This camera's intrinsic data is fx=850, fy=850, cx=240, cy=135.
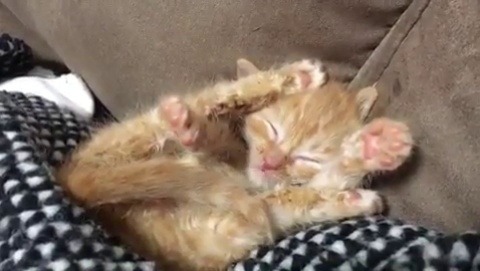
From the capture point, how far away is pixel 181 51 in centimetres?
109

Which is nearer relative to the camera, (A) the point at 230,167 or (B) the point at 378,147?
(B) the point at 378,147

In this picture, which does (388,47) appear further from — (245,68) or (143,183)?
(143,183)

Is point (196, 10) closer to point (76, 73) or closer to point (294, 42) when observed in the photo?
point (294, 42)

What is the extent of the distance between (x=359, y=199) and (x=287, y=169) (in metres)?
0.13

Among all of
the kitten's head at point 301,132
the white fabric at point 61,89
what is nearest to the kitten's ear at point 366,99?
the kitten's head at point 301,132

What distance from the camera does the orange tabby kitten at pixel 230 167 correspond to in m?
0.87

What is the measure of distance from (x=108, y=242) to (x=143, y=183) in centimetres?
8

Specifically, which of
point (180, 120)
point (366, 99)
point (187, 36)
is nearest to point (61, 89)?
point (187, 36)

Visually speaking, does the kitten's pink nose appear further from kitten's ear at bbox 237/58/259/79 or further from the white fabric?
the white fabric

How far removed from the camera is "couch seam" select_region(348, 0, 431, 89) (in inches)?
36.3

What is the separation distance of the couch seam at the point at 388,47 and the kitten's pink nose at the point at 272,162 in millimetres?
125

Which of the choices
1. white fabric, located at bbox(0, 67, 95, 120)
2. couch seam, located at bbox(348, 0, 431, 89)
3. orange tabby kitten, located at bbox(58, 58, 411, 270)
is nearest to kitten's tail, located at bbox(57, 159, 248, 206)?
orange tabby kitten, located at bbox(58, 58, 411, 270)

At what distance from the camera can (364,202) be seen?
3.04 feet

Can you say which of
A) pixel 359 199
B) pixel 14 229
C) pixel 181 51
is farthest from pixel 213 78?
pixel 14 229
